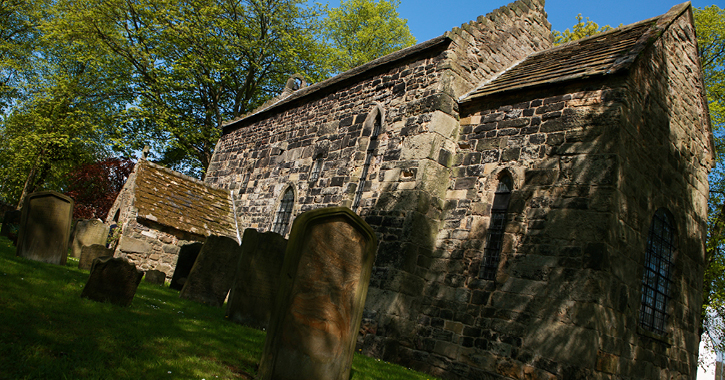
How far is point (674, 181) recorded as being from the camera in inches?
347

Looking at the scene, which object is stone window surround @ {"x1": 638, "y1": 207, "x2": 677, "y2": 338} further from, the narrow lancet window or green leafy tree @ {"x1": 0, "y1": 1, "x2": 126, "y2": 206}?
green leafy tree @ {"x1": 0, "y1": 1, "x2": 126, "y2": 206}

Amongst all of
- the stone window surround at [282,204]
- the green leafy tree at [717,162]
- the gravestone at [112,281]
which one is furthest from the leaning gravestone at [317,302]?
the green leafy tree at [717,162]

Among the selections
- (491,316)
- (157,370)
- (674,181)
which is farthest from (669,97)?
(157,370)

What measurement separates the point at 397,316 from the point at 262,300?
2.58m

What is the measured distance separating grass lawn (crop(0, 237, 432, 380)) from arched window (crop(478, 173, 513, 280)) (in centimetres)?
219

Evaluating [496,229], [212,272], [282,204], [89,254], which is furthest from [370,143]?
[89,254]

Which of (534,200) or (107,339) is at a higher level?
(534,200)

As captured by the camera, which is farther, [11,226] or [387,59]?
[11,226]

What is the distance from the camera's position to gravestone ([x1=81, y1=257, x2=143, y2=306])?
19.3 ft

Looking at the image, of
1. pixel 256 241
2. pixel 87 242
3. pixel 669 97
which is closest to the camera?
pixel 256 241

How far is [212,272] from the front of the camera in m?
8.88

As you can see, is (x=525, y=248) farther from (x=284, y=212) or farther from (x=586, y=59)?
(x=284, y=212)

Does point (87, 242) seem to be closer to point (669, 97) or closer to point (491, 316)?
point (491, 316)

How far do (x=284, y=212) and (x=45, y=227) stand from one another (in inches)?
Answer: 244
